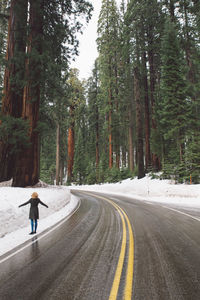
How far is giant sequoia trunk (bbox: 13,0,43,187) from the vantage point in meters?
12.7

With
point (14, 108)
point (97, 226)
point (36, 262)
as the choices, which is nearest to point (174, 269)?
point (36, 262)

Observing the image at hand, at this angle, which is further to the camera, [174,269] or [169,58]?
[169,58]

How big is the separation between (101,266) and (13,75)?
1396cm

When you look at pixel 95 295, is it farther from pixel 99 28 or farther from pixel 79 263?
pixel 99 28

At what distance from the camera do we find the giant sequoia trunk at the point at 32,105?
41.5ft

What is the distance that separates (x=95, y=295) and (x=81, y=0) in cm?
1723

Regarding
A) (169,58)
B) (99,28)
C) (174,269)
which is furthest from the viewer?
(99,28)

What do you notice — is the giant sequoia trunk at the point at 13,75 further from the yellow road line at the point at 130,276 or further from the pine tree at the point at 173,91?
the pine tree at the point at 173,91

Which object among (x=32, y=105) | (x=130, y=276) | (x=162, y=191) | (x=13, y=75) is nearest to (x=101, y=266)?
(x=130, y=276)

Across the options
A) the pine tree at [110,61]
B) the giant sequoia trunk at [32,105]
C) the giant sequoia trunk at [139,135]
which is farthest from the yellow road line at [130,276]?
the pine tree at [110,61]

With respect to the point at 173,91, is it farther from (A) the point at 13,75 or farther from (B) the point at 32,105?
(A) the point at 13,75

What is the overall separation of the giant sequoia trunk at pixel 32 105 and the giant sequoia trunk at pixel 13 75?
61 centimetres

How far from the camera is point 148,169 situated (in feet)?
76.0

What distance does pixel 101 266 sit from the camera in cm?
394
